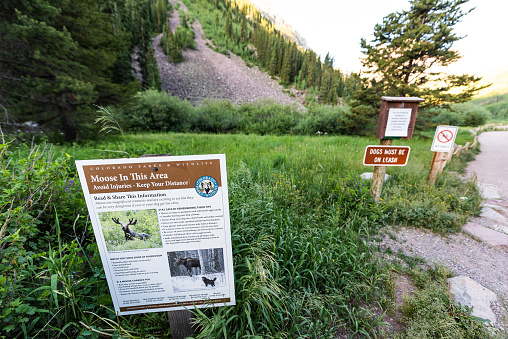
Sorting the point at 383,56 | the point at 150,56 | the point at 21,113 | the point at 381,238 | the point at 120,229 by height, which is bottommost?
the point at 381,238

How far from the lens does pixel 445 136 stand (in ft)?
14.0

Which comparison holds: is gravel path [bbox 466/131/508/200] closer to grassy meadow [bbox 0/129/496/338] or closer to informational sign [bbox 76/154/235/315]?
grassy meadow [bbox 0/129/496/338]

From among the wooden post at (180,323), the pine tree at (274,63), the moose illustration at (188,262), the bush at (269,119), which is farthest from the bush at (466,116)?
the pine tree at (274,63)

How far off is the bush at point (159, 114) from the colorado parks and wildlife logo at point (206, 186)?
1722cm

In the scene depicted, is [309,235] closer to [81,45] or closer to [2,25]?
[2,25]

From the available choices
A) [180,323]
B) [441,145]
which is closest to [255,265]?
[180,323]

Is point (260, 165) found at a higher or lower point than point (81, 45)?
lower

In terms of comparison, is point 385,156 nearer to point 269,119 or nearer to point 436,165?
point 436,165

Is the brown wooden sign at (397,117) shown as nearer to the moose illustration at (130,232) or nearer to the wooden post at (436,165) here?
the wooden post at (436,165)

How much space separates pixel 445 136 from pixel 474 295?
3.43 meters

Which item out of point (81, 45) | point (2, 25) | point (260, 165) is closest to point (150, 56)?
point (81, 45)

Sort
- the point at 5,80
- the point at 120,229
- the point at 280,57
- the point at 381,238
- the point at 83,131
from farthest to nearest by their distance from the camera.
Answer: the point at 280,57 → the point at 83,131 → the point at 5,80 → the point at 381,238 → the point at 120,229

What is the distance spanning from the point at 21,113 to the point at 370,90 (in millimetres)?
16896

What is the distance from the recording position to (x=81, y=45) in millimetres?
7898
